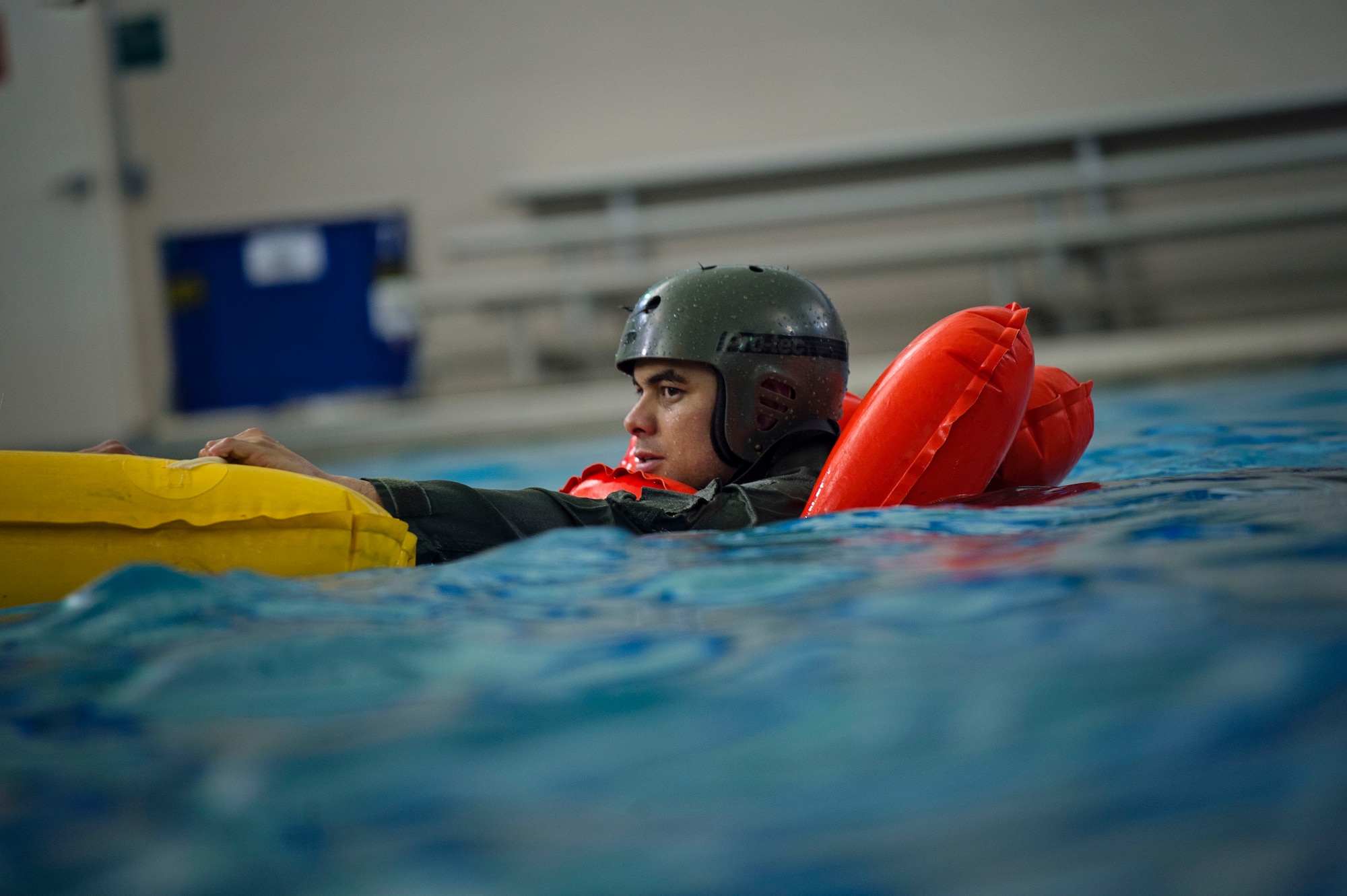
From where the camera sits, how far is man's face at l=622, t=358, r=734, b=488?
2.78 meters

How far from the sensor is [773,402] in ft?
9.13

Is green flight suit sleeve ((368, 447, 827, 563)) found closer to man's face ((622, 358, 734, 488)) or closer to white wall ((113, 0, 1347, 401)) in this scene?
man's face ((622, 358, 734, 488))

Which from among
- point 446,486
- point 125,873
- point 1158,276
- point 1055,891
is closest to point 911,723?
point 1055,891

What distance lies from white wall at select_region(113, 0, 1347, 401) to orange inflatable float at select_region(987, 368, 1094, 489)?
804 cm

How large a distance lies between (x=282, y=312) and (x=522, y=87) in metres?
3.14

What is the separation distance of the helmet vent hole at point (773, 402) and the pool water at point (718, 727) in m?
0.82

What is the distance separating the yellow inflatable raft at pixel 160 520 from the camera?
2131mm

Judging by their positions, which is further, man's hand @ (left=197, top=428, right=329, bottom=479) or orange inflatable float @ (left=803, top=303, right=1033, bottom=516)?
orange inflatable float @ (left=803, top=303, right=1033, bottom=516)

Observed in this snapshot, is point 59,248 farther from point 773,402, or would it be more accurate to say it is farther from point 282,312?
point 773,402

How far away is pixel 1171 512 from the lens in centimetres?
219

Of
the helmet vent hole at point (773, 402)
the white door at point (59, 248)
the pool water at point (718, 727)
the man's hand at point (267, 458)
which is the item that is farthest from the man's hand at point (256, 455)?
the white door at point (59, 248)

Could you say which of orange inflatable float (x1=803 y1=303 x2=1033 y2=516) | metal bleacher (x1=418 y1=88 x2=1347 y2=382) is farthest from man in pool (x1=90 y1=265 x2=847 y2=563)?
metal bleacher (x1=418 y1=88 x2=1347 y2=382)

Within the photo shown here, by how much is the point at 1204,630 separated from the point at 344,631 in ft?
3.77

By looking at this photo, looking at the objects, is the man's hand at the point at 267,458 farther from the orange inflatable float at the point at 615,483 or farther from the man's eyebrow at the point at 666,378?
the man's eyebrow at the point at 666,378
